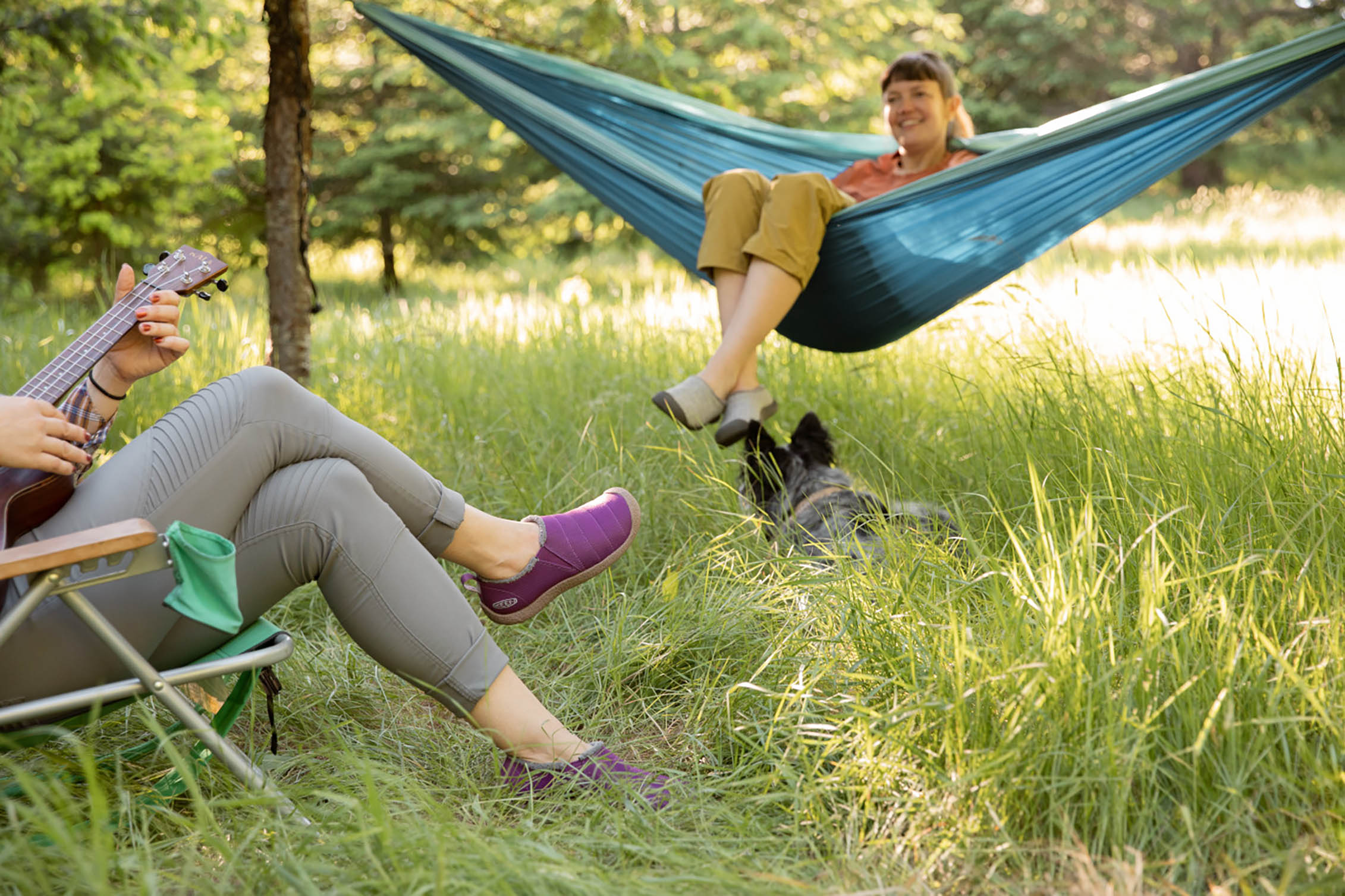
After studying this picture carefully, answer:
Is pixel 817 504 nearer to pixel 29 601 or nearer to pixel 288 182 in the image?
pixel 29 601

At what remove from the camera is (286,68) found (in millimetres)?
2676

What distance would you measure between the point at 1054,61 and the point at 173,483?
45.9 feet

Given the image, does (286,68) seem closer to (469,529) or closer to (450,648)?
(469,529)

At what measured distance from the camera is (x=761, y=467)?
219cm

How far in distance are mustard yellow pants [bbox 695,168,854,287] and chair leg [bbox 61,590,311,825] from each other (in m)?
1.59

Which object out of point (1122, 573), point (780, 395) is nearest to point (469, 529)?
point (1122, 573)

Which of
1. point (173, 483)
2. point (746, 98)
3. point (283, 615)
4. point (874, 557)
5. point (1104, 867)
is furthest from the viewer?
point (746, 98)

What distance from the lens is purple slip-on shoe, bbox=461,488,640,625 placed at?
1581mm

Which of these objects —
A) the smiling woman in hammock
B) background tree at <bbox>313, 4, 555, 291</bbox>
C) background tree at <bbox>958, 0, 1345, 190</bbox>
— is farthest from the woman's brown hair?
background tree at <bbox>958, 0, 1345, 190</bbox>

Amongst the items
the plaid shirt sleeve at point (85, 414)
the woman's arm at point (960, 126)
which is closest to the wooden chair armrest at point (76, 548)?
the plaid shirt sleeve at point (85, 414)

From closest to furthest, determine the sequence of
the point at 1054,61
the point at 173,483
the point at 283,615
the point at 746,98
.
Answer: the point at 173,483 → the point at 283,615 → the point at 746,98 → the point at 1054,61

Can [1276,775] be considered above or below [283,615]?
above

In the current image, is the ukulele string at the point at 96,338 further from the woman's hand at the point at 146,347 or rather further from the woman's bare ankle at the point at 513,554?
the woman's bare ankle at the point at 513,554

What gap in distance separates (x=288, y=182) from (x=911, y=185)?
163 centimetres
